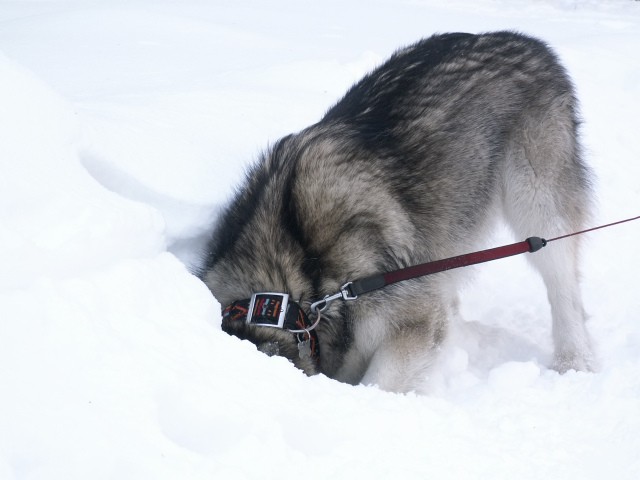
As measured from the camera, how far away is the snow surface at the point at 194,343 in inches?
63.1

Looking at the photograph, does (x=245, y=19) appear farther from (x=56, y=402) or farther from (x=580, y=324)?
(x=56, y=402)

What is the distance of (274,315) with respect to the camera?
2.63 m

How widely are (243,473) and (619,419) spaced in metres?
1.40

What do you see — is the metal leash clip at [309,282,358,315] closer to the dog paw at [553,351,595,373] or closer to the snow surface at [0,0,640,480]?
the snow surface at [0,0,640,480]

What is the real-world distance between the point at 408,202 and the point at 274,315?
827mm

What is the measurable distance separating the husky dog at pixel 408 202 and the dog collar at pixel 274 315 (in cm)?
1

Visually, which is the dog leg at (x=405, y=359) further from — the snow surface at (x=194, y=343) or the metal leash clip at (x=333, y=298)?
the metal leash clip at (x=333, y=298)

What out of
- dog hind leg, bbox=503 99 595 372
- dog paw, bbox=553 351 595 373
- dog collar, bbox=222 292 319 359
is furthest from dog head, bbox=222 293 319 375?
dog hind leg, bbox=503 99 595 372

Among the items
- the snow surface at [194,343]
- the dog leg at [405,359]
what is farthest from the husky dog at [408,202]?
the snow surface at [194,343]

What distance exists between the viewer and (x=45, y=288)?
178 cm

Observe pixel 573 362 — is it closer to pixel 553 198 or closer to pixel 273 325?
pixel 553 198

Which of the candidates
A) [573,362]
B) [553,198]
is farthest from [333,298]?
[553,198]

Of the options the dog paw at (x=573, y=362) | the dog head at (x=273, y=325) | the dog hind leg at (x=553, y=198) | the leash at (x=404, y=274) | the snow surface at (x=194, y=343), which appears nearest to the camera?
the snow surface at (x=194, y=343)

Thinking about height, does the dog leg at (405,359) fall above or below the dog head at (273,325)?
below
